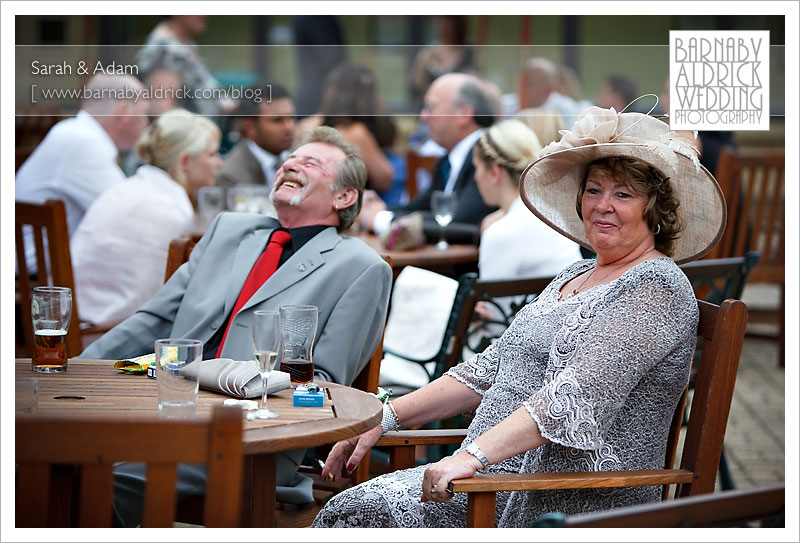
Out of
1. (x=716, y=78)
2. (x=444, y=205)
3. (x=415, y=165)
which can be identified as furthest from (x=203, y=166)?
(x=716, y=78)

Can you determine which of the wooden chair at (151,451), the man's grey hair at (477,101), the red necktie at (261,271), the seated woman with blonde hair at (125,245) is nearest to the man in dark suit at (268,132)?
the man's grey hair at (477,101)

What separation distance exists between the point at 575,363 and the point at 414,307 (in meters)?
1.85

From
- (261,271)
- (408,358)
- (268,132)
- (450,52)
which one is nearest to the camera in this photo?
(261,271)

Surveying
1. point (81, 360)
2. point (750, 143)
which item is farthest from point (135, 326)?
point (750, 143)

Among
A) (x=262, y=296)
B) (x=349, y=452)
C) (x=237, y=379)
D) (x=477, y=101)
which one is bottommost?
(x=349, y=452)

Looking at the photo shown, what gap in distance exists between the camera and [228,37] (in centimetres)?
1144

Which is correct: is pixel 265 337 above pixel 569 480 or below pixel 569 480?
above

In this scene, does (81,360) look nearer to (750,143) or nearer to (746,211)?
(746,211)

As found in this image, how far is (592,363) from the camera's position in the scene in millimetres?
2123

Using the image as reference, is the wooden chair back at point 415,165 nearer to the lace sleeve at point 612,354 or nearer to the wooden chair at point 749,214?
the wooden chair at point 749,214

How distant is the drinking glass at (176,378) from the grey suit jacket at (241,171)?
469 centimetres

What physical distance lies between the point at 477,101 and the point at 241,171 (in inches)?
64.3

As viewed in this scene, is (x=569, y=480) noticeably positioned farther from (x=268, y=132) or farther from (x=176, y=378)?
(x=268, y=132)

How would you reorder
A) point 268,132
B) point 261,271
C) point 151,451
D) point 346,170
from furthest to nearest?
1. point 268,132
2. point 346,170
3. point 261,271
4. point 151,451
